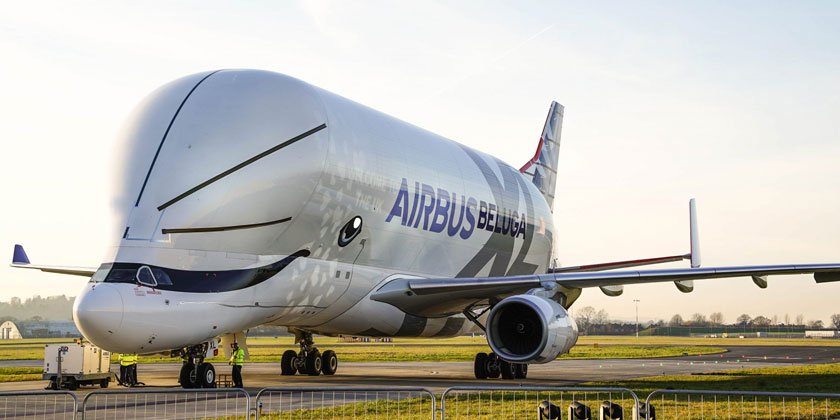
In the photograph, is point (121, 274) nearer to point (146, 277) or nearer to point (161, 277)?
point (146, 277)

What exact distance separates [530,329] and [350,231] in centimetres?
414

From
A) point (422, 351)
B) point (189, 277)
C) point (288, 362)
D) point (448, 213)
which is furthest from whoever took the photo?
point (422, 351)

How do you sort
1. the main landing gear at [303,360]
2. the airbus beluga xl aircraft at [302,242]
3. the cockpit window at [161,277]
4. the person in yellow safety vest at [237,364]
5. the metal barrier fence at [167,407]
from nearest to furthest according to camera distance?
the metal barrier fence at [167,407], the cockpit window at [161,277], the airbus beluga xl aircraft at [302,242], the person in yellow safety vest at [237,364], the main landing gear at [303,360]

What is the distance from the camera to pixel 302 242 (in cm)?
1738

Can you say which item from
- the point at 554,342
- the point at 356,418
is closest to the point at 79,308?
the point at 356,418

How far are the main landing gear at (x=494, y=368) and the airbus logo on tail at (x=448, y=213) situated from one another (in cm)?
290

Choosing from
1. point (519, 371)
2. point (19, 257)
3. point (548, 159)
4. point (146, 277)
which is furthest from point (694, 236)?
point (19, 257)

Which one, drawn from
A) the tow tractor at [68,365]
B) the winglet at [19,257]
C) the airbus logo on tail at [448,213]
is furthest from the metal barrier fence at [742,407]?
the winglet at [19,257]

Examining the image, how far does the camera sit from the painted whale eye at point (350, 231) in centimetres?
1839

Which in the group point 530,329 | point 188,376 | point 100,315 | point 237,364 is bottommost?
point 188,376

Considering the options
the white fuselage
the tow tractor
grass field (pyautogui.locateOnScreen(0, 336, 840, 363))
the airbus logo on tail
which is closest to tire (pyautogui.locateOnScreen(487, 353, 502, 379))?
the white fuselage

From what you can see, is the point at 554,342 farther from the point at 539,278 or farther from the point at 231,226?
the point at 231,226

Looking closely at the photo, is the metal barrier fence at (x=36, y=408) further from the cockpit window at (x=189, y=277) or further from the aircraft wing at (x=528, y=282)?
the aircraft wing at (x=528, y=282)

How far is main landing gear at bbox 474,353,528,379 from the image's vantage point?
73.7ft
